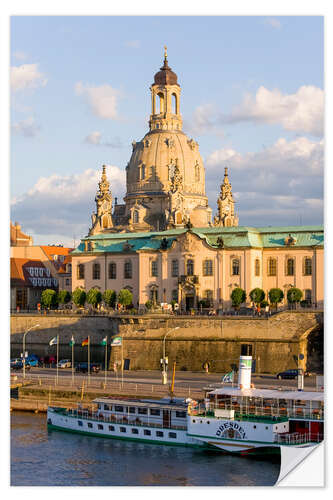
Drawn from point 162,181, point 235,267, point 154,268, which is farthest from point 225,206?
point 235,267

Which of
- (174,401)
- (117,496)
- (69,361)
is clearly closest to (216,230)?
(69,361)

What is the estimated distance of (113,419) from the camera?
56.4 meters

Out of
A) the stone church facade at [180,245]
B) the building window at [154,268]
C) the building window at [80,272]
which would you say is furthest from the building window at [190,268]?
the building window at [80,272]

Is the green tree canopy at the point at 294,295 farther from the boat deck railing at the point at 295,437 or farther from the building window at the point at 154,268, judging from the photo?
the boat deck railing at the point at 295,437

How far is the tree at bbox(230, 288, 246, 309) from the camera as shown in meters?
85.7

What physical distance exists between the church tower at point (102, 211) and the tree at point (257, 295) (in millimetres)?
36647

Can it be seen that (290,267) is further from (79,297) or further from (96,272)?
(79,297)

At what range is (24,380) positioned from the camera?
230 ft

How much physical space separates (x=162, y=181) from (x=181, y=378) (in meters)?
51.5

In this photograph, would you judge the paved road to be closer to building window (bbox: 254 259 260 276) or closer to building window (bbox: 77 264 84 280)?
building window (bbox: 254 259 260 276)

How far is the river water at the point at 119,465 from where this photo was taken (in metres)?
42.5

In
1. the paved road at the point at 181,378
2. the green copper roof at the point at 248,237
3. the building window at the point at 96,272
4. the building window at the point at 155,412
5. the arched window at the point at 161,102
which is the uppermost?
the arched window at the point at 161,102
